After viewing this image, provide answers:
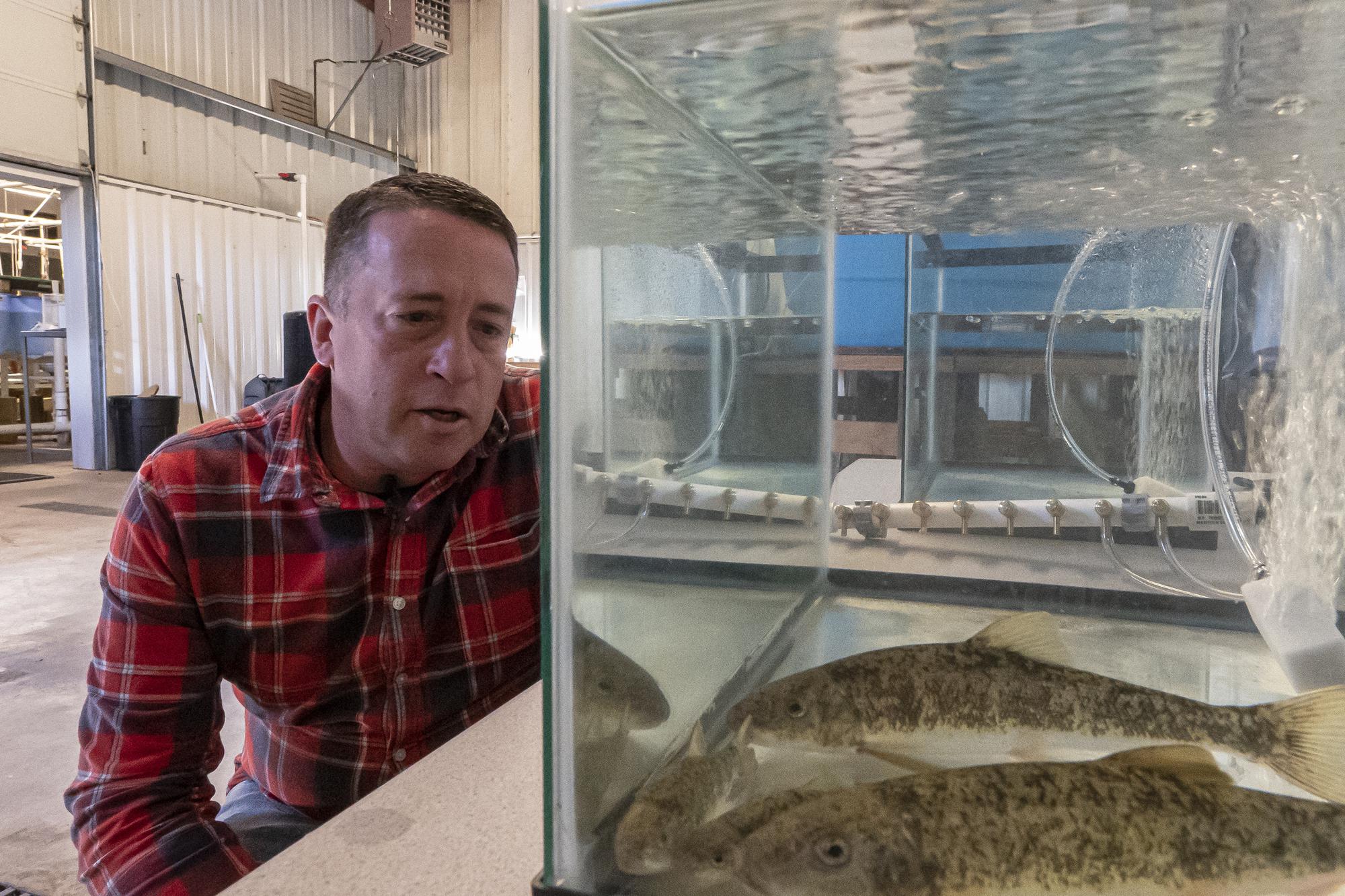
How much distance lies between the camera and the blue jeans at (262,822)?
965mm

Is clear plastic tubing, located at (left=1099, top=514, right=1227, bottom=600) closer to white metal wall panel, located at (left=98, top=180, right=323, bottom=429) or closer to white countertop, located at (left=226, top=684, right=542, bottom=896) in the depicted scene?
white countertop, located at (left=226, top=684, right=542, bottom=896)

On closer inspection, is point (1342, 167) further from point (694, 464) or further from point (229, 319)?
point (229, 319)

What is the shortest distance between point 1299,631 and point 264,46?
780 centimetres

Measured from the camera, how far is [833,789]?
0.45 metres

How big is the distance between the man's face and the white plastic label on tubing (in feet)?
2.55

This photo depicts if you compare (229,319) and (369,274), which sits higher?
(229,319)

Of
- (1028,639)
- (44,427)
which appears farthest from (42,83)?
(1028,639)

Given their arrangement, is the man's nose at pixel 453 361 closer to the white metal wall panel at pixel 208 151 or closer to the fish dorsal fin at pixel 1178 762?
the fish dorsal fin at pixel 1178 762

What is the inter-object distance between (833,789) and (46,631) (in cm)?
304

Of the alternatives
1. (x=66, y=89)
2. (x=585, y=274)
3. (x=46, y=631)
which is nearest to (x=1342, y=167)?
(x=585, y=274)

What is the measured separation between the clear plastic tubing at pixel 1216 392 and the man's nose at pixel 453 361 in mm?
831

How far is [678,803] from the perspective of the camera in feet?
1.56

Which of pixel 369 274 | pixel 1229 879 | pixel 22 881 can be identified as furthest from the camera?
pixel 22 881

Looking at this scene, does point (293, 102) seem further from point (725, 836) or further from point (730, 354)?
point (725, 836)
